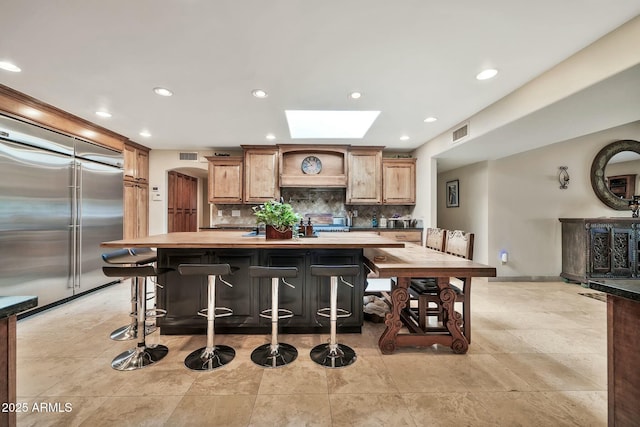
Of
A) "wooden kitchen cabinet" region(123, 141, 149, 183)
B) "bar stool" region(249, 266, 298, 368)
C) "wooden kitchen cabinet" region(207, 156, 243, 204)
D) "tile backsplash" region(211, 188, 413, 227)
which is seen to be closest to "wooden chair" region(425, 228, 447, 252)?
"bar stool" region(249, 266, 298, 368)

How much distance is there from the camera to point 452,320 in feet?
7.14

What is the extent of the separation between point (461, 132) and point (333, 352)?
3.25 meters

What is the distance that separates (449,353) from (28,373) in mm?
3242

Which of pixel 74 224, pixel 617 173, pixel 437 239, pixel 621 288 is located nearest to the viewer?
pixel 621 288

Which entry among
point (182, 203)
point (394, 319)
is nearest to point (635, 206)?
point (394, 319)

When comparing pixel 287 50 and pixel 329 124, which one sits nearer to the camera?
pixel 287 50

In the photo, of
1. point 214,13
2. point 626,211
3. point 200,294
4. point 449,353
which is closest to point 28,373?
point 200,294

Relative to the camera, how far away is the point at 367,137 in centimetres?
437

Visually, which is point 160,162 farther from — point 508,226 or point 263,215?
point 508,226

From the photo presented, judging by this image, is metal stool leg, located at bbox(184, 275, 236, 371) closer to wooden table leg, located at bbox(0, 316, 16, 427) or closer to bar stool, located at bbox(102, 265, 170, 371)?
bar stool, located at bbox(102, 265, 170, 371)

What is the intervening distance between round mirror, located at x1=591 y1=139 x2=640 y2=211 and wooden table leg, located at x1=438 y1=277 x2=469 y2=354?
14.4ft

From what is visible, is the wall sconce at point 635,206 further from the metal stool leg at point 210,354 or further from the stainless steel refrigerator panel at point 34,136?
the stainless steel refrigerator panel at point 34,136

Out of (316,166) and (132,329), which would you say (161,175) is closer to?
(316,166)

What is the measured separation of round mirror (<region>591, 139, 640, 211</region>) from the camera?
14.2ft
